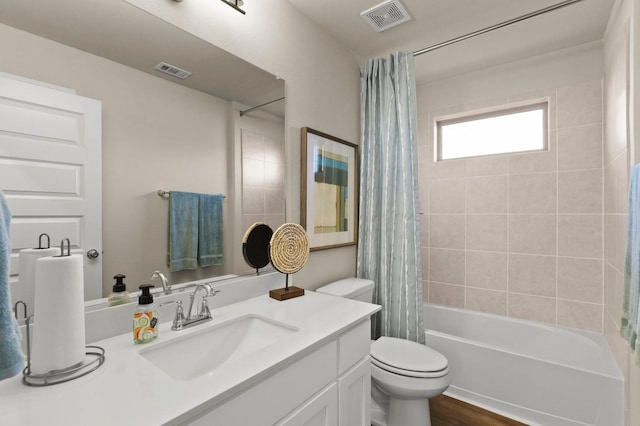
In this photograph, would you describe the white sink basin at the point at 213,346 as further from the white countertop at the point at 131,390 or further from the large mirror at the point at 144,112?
the large mirror at the point at 144,112

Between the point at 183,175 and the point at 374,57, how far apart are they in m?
1.78

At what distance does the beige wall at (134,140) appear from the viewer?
0.91 metres

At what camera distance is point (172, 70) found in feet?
3.98

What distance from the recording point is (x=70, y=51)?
947mm

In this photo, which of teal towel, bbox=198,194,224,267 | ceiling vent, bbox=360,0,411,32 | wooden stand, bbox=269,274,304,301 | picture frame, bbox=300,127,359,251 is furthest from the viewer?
picture frame, bbox=300,127,359,251

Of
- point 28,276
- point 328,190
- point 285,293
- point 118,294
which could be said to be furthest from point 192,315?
point 328,190

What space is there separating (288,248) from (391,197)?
94 centimetres

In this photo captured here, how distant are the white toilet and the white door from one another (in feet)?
4.12

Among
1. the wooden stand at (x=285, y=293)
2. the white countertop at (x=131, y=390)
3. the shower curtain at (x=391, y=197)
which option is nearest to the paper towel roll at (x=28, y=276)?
the white countertop at (x=131, y=390)

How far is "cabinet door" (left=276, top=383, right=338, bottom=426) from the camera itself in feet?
3.04

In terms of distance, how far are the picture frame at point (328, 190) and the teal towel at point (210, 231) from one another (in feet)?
1.86

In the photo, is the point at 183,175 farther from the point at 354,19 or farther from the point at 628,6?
the point at 628,6

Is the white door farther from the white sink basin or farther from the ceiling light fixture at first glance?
the ceiling light fixture

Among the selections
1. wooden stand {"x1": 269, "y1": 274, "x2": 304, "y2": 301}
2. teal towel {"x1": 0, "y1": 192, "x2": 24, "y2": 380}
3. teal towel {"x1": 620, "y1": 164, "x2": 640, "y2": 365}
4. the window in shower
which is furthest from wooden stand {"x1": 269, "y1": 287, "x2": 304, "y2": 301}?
the window in shower
